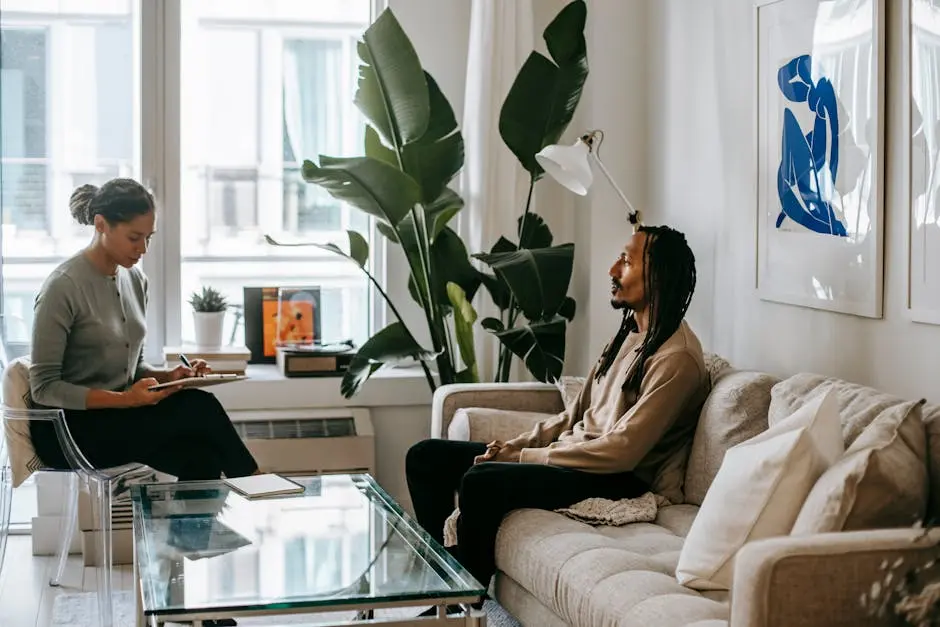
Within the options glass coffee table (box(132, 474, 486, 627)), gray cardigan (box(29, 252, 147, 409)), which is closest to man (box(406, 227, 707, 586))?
glass coffee table (box(132, 474, 486, 627))

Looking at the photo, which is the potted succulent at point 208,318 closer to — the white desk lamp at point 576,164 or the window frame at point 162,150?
the window frame at point 162,150

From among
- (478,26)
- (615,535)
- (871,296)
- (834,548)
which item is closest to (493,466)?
(615,535)

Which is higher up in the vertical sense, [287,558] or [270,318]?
[270,318]

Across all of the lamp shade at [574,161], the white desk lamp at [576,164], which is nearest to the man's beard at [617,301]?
the white desk lamp at [576,164]

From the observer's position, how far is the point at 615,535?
303cm

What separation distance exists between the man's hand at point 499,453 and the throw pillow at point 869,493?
1.30m

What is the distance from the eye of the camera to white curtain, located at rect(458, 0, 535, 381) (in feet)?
15.3

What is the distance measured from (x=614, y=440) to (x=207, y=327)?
2115 millimetres

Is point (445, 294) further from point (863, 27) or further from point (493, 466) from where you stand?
point (863, 27)

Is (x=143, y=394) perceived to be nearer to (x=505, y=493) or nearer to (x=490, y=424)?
(x=490, y=424)

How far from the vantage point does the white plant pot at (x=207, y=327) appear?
4.76m

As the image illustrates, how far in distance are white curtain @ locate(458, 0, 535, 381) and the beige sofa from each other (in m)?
0.84

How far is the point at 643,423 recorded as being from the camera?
321 centimetres

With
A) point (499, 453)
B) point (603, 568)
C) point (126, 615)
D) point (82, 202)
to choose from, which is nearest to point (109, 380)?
point (82, 202)
